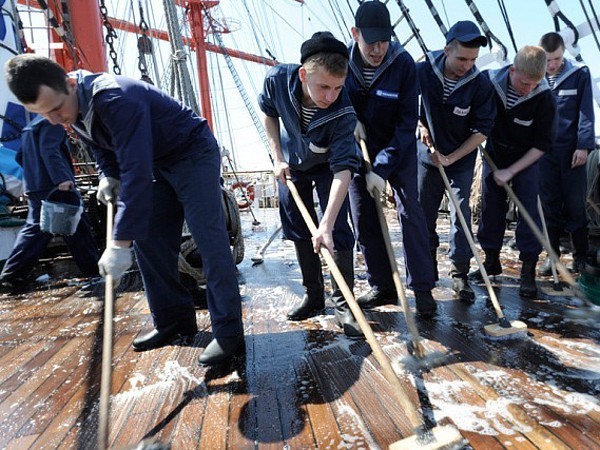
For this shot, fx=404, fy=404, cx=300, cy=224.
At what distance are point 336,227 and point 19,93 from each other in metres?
1.45

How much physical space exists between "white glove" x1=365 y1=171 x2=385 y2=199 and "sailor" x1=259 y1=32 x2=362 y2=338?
0.15 m

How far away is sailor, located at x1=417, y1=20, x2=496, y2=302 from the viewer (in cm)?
219

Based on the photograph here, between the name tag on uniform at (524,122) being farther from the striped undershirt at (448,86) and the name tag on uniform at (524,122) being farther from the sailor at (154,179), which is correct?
the sailor at (154,179)

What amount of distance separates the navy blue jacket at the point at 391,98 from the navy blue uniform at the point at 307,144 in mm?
292

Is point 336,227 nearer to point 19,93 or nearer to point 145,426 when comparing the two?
point 145,426

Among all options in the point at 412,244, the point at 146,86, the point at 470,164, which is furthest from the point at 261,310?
the point at 470,164

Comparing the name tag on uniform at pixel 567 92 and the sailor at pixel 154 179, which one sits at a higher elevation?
the name tag on uniform at pixel 567 92

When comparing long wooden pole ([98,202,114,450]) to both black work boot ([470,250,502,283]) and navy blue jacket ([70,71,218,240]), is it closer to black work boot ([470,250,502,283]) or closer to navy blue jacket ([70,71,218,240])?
navy blue jacket ([70,71,218,240])

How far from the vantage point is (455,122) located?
7.82ft

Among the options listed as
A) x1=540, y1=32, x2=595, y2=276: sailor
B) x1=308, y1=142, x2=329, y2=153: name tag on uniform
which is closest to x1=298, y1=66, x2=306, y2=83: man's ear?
x1=308, y1=142, x2=329, y2=153: name tag on uniform

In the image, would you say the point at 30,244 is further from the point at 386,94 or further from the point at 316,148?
the point at 386,94

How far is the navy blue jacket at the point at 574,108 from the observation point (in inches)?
110

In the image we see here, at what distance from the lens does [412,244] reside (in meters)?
2.20

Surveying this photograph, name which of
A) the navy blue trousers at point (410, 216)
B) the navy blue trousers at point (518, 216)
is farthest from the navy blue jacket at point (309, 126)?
the navy blue trousers at point (518, 216)
